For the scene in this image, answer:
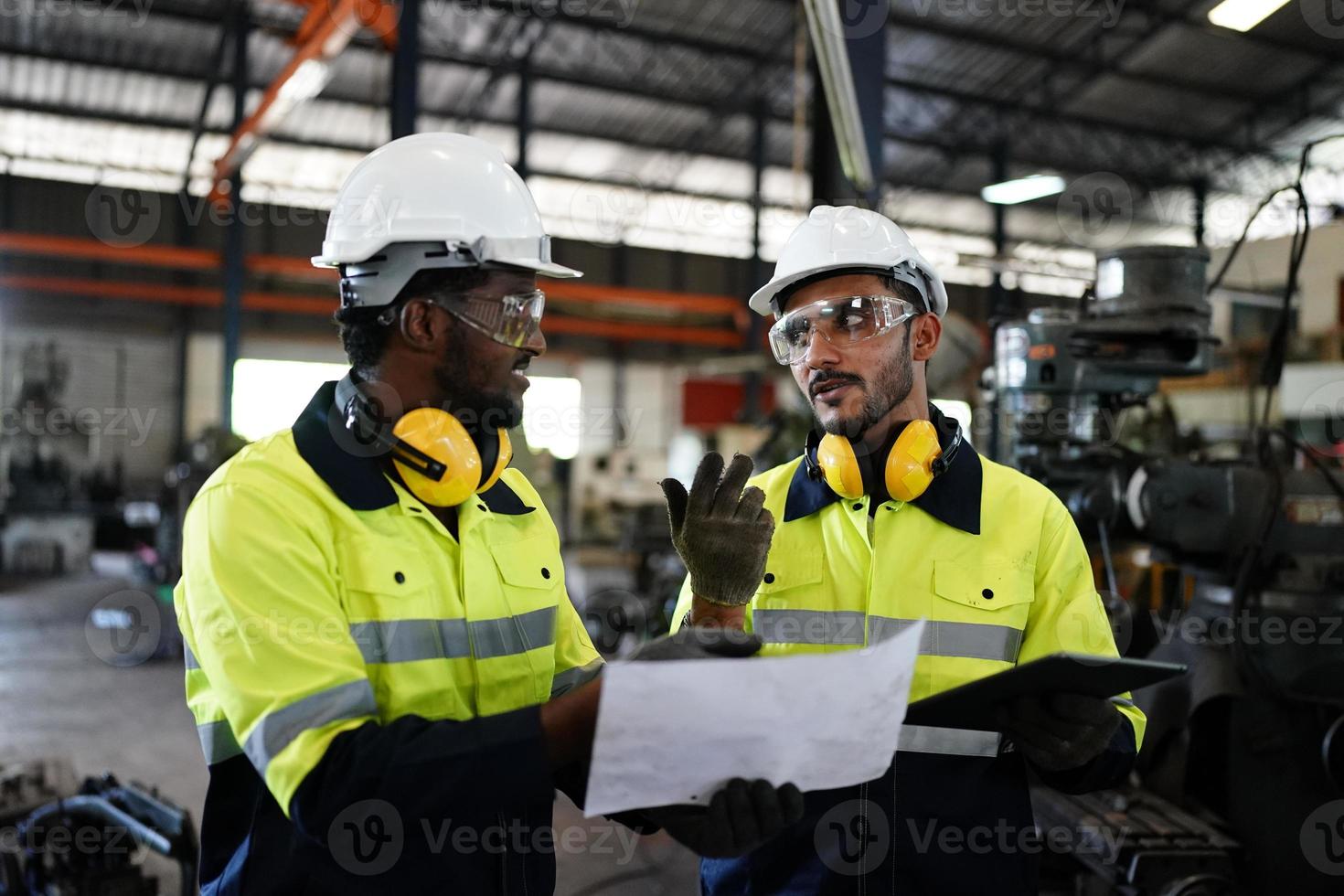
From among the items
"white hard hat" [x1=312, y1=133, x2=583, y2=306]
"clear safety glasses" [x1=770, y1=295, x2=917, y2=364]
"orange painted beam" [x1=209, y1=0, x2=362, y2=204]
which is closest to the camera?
"white hard hat" [x1=312, y1=133, x2=583, y2=306]

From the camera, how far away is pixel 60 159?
15.4 metres

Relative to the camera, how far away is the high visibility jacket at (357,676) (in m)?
1.27

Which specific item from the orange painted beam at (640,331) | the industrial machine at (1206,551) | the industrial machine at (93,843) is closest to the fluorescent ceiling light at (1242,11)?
the industrial machine at (1206,551)

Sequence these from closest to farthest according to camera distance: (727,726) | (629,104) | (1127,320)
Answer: (727,726)
(1127,320)
(629,104)

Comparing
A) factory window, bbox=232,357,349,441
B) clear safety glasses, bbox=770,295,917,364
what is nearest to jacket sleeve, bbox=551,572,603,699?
clear safety glasses, bbox=770,295,917,364

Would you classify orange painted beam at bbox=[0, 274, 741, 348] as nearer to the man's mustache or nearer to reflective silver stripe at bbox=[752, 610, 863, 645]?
the man's mustache

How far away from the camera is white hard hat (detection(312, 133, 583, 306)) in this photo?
5.32ft

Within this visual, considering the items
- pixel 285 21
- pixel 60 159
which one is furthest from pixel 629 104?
pixel 60 159

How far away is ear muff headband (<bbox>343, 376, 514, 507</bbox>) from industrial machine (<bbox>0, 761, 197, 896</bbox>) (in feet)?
7.52

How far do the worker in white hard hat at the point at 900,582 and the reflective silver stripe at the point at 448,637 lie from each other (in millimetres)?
307

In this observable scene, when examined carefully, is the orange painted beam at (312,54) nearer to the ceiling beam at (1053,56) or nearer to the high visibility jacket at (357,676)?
the high visibility jacket at (357,676)

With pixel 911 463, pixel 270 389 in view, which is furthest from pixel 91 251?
pixel 911 463

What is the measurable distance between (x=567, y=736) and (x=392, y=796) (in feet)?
0.79

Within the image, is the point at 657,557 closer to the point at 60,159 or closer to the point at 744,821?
the point at 744,821
